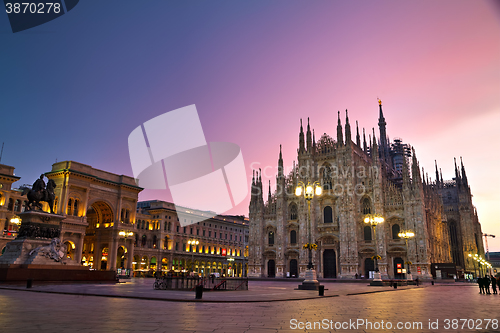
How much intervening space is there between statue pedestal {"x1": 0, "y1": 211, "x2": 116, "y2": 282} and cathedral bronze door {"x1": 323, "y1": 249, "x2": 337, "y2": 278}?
39797mm

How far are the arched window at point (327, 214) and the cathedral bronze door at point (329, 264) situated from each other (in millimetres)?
4878

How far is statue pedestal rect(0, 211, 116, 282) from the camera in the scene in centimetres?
2489

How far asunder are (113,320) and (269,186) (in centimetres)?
5700

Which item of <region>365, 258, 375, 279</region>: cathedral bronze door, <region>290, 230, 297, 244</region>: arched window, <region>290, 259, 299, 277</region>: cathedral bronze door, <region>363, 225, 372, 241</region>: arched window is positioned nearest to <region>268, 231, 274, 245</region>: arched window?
<region>290, 230, 297, 244</region>: arched window

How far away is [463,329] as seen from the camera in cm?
859

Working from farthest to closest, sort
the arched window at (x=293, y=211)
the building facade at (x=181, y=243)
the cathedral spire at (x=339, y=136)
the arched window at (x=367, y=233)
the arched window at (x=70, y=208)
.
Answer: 1. the building facade at (x=181, y=243)
2. the arched window at (x=293, y=211)
3. the cathedral spire at (x=339, y=136)
4. the arched window at (x=367, y=233)
5. the arched window at (x=70, y=208)

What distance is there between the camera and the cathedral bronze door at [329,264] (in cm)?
5841

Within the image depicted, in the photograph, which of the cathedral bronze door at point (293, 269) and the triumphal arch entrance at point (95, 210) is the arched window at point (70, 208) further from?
the cathedral bronze door at point (293, 269)

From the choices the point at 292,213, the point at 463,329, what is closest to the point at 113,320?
the point at 463,329

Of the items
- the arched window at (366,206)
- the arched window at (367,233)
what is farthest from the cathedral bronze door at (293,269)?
the arched window at (366,206)

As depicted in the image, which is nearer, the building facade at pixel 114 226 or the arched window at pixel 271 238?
the building facade at pixel 114 226

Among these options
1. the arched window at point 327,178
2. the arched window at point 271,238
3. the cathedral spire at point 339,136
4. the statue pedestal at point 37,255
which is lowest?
the statue pedestal at point 37,255

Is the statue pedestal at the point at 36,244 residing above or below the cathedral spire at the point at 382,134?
below

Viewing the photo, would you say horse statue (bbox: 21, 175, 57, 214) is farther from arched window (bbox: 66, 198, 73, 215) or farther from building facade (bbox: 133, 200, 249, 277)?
building facade (bbox: 133, 200, 249, 277)
